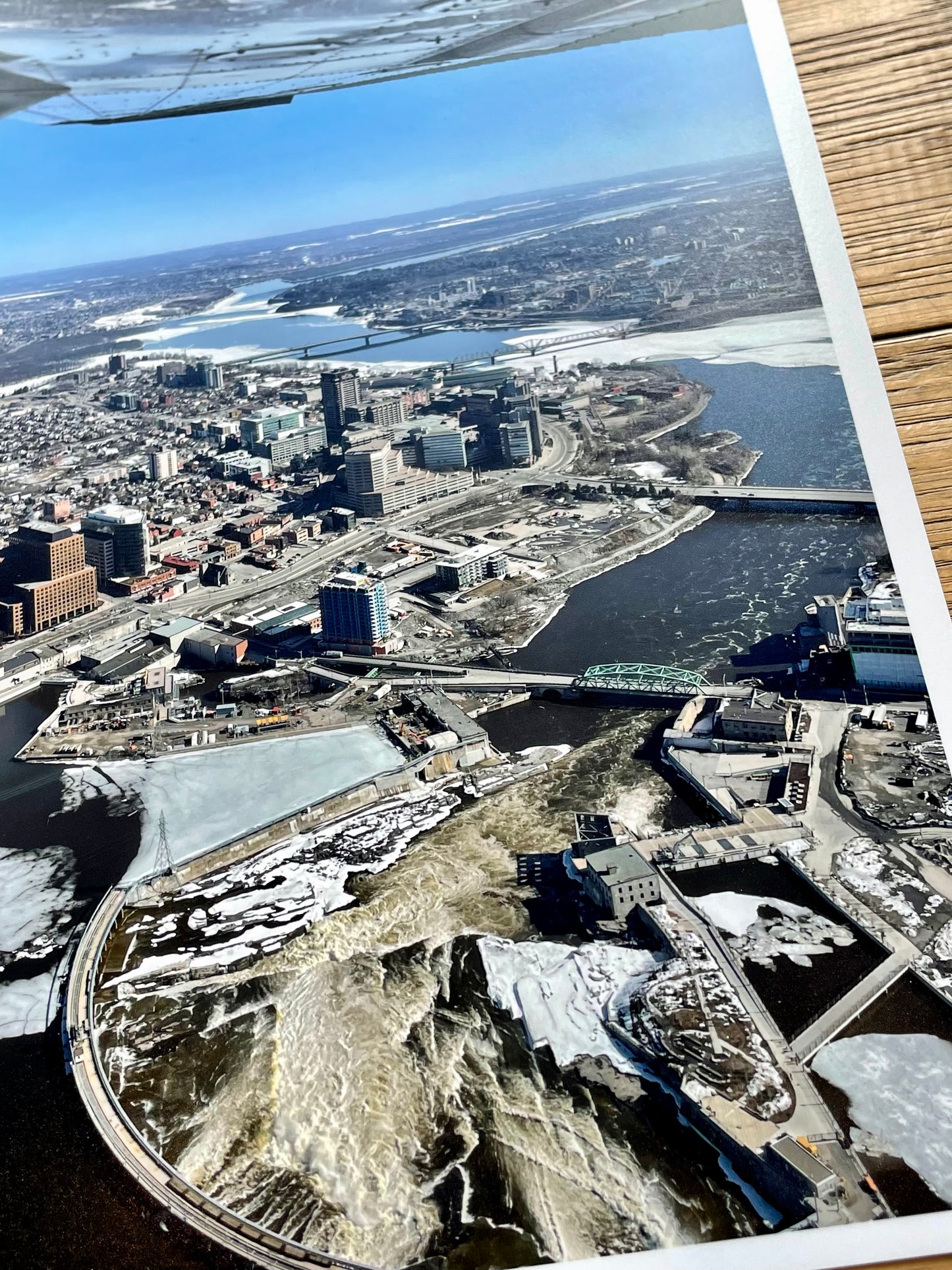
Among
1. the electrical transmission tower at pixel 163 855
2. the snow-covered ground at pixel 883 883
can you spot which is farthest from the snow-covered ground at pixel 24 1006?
the snow-covered ground at pixel 883 883

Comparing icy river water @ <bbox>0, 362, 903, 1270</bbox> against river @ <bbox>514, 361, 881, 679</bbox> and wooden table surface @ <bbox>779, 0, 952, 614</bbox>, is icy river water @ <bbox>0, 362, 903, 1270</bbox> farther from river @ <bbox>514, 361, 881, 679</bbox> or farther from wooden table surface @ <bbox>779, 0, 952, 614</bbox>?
wooden table surface @ <bbox>779, 0, 952, 614</bbox>

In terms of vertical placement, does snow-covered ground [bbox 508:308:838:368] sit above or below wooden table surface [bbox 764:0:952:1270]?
above

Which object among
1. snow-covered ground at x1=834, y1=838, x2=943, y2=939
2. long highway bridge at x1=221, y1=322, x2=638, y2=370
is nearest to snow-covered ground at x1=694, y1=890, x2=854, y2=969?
snow-covered ground at x1=834, y1=838, x2=943, y2=939

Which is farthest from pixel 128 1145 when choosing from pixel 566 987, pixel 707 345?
pixel 707 345

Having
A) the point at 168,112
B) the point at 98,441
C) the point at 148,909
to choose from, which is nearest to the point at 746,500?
the point at 168,112

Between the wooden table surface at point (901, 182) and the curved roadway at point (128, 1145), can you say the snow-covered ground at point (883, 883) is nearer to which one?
the wooden table surface at point (901, 182)

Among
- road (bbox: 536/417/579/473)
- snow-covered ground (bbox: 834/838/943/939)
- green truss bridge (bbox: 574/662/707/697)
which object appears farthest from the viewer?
road (bbox: 536/417/579/473)
